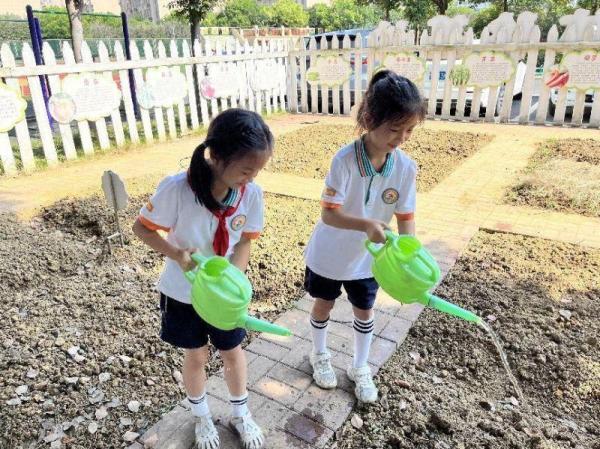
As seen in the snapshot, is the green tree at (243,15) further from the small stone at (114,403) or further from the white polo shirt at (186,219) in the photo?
the white polo shirt at (186,219)

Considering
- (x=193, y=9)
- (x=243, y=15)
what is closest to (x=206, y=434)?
(x=193, y=9)

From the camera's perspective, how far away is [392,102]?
1831 millimetres

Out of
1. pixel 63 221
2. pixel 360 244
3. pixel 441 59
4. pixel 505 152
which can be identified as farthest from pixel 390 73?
pixel 441 59

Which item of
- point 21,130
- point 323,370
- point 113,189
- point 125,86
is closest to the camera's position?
point 323,370

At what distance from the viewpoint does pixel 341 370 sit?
2.57 m

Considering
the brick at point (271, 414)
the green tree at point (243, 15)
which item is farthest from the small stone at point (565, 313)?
the green tree at point (243, 15)

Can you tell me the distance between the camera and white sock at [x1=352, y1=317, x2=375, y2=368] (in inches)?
92.1

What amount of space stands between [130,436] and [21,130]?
5.44 metres

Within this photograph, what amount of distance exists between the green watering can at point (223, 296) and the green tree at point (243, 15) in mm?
72518

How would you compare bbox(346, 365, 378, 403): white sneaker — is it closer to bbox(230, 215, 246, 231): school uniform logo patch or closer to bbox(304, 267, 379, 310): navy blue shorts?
bbox(304, 267, 379, 310): navy blue shorts

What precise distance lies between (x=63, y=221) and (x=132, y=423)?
295cm

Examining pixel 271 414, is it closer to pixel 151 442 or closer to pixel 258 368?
pixel 258 368

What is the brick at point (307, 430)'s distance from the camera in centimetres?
215

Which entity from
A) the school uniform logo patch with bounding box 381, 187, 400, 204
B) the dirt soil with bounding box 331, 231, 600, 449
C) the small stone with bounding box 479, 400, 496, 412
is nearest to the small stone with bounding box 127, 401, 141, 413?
the dirt soil with bounding box 331, 231, 600, 449
